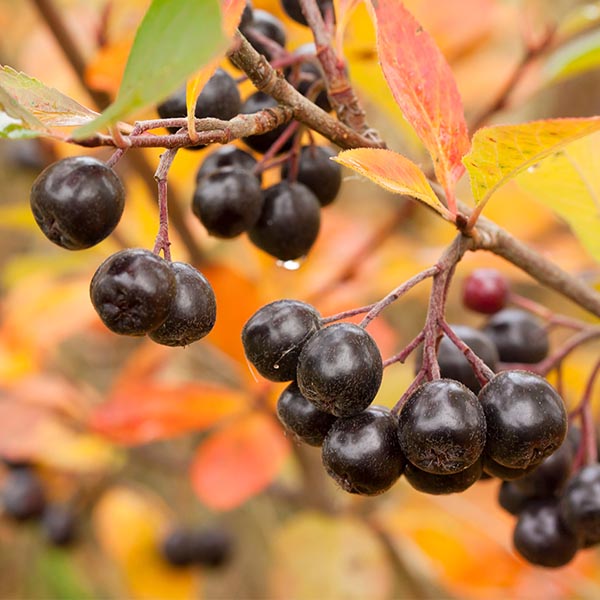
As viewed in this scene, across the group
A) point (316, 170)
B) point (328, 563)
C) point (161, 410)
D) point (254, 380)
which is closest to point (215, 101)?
point (316, 170)

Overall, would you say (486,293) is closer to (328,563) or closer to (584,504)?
(584,504)

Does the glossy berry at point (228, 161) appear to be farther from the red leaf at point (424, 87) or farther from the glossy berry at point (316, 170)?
the red leaf at point (424, 87)

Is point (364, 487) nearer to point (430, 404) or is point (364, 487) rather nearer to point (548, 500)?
point (430, 404)

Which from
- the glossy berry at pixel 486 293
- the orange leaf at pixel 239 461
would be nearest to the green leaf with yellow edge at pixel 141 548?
the orange leaf at pixel 239 461

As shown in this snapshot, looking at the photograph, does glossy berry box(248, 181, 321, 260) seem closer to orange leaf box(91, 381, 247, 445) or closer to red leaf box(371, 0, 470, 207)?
red leaf box(371, 0, 470, 207)

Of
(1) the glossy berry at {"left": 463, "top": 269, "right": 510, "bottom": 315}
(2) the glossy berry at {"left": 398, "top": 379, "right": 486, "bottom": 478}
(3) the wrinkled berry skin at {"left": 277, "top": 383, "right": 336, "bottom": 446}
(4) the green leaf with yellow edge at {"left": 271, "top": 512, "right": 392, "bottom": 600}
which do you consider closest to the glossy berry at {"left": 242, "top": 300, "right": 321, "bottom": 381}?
(3) the wrinkled berry skin at {"left": 277, "top": 383, "right": 336, "bottom": 446}

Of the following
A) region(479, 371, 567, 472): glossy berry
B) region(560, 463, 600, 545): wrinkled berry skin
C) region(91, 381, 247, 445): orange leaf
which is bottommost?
region(91, 381, 247, 445): orange leaf
